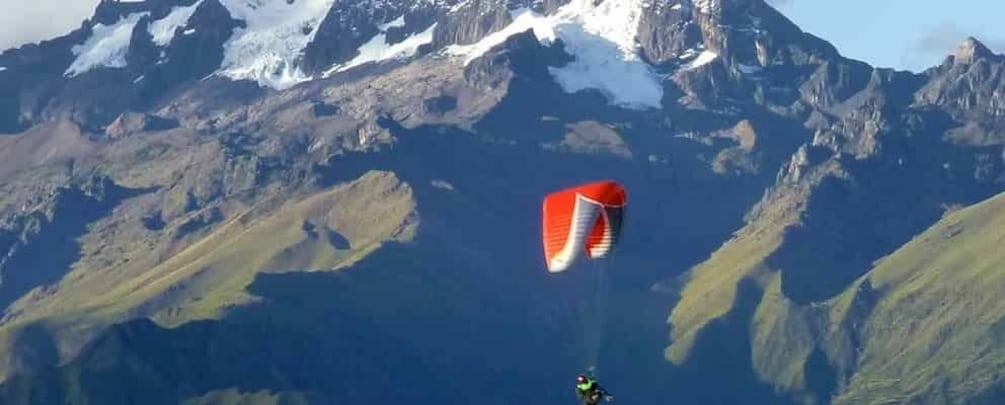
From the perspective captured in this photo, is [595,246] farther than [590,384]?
Yes

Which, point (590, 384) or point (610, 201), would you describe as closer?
point (590, 384)

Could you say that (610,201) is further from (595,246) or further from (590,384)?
(590,384)

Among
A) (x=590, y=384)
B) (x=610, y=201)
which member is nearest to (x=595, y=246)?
(x=610, y=201)

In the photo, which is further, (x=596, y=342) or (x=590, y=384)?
(x=596, y=342)
